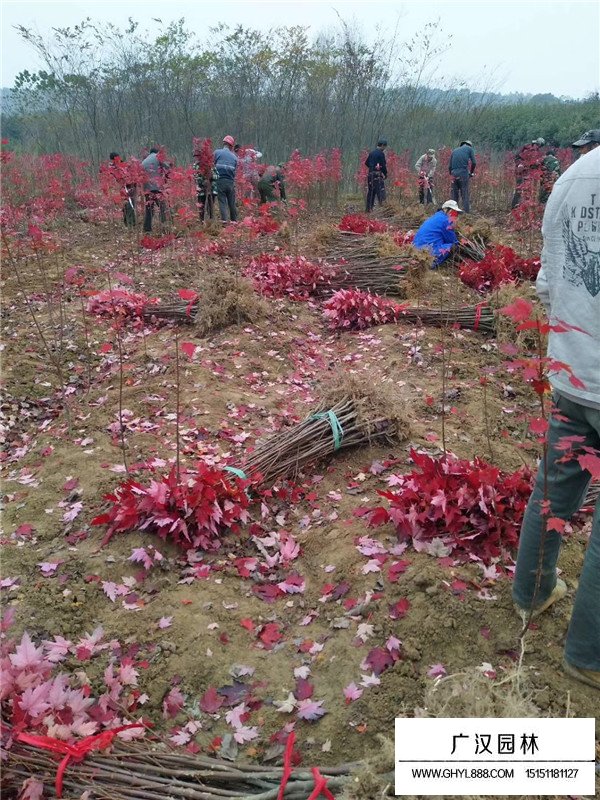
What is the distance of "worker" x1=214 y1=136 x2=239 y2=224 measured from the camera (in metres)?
10.1

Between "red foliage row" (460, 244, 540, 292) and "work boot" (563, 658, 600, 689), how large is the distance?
570cm

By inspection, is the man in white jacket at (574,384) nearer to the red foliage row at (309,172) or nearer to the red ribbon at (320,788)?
the red ribbon at (320,788)

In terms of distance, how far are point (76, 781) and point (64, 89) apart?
64.1 ft

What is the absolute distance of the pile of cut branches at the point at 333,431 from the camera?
11.3ft

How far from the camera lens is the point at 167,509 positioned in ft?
9.54

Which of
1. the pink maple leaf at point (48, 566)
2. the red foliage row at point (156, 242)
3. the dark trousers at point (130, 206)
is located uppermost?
the dark trousers at point (130, 206)

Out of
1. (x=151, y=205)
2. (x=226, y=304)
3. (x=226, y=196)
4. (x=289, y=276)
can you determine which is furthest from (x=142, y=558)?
(x=226, y=196)

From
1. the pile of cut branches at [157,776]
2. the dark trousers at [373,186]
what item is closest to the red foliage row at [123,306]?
the pile of cut branches at [157,776]

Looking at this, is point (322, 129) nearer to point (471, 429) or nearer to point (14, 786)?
point (471, 429)

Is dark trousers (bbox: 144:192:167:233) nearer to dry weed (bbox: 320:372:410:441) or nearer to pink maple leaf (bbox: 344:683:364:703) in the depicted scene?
dry weed (bbox: 320:372:410:441)

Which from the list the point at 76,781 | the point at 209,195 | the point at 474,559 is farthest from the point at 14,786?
the point at 209,195

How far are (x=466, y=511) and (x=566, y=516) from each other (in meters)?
0.73

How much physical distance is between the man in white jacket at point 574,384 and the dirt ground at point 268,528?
0.31 metres

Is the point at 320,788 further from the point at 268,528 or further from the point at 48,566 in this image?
the point at 48,566
